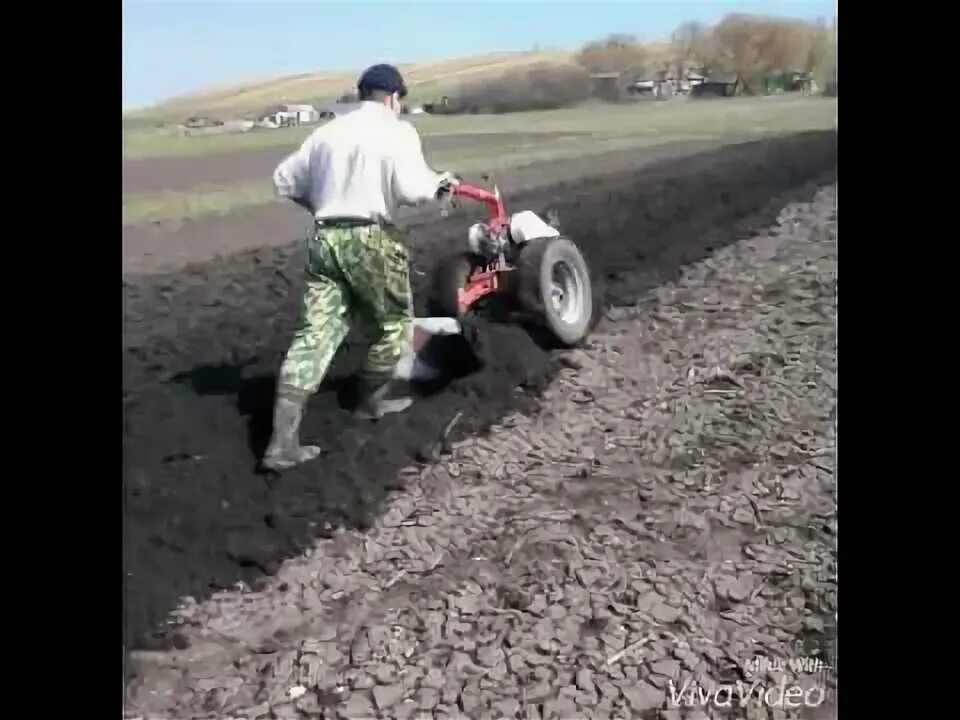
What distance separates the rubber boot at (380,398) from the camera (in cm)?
203

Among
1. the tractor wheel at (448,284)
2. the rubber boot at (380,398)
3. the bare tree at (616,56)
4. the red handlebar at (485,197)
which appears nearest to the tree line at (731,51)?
the bare tree at (616,56)

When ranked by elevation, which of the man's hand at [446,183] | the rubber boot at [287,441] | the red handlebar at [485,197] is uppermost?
the man's hand at [446,183]

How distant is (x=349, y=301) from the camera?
6.64 ft

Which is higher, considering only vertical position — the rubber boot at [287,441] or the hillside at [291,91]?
the hillside at [291,91]

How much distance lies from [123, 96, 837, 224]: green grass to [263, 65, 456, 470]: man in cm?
7

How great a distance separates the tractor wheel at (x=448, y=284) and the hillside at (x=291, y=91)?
34 cm

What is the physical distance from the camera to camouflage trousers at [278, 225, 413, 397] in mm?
2002

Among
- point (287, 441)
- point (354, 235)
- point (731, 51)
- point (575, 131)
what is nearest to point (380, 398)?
point (287, 441)

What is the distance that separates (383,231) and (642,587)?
885mm

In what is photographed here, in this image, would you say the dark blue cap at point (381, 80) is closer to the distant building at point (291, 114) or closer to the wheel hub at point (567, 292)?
the distant building at point (291, 114)

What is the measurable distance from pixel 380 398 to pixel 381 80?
646 millimetres

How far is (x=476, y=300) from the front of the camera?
209 cm

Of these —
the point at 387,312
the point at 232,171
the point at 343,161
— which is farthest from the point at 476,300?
the point at 232,171

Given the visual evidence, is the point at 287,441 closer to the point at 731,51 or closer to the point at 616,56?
the point at 616,56
